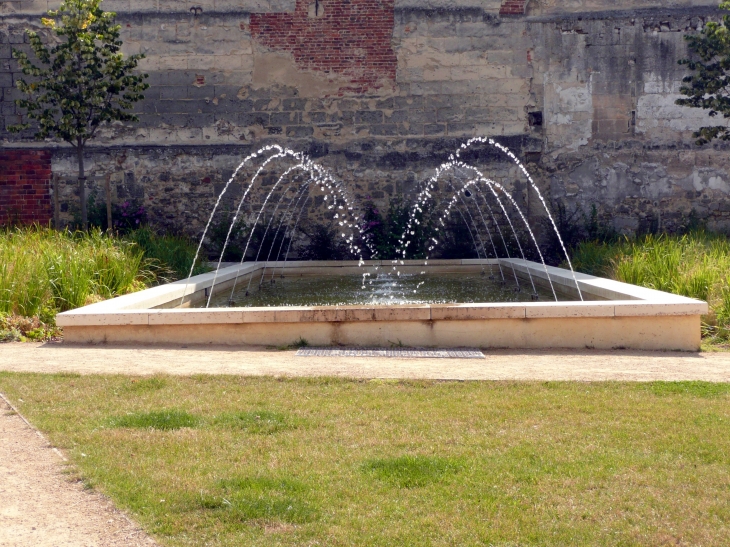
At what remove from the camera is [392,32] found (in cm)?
1444

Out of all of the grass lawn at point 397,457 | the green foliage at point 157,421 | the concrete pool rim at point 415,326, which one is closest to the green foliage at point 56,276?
the concrete pool rim at point 415,326

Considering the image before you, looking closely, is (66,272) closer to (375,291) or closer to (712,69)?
(375,291)

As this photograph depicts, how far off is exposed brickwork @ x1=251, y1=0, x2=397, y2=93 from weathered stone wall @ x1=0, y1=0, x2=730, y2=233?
2 cm

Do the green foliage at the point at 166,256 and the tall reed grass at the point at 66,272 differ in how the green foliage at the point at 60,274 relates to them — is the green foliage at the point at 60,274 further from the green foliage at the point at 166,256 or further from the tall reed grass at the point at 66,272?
the green foliage at the point at 166,256

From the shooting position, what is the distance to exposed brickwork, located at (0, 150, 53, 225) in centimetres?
1468

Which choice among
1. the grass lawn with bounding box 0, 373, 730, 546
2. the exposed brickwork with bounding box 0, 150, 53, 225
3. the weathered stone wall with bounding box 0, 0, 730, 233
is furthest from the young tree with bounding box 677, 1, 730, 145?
the exposed brickwork with bounding box 0, 150, 53, 225

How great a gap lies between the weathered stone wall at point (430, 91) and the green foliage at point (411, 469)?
1112 centimetres

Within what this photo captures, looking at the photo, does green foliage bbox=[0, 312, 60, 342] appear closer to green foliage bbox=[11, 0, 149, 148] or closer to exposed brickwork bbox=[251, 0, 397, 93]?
green foliage bbox=[11, 0, 149, 148]

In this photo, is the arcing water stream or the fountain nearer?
the fountain

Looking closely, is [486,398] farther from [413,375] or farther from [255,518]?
[255,518]

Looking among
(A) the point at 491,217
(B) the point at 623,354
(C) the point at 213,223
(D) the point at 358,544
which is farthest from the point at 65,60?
(D) the point at 358,544

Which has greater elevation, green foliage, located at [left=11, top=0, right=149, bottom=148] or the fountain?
green foliage, located at [left=11, top=0, right=149, bottom=148]

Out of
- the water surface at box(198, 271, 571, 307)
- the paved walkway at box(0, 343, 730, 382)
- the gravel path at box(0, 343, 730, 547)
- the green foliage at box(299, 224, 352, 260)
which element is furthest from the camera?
the green foliage at box(299, 224, 352, 260)

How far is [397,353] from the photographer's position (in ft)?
21.5
